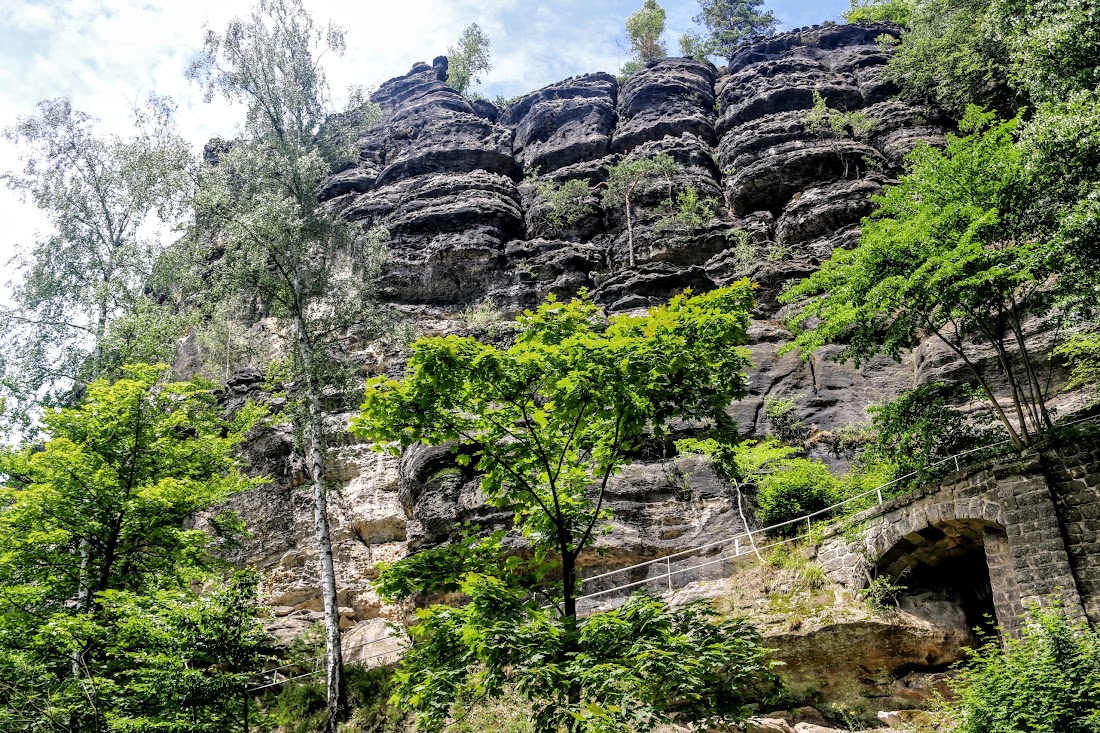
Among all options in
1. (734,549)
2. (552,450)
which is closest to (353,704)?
(734,549)

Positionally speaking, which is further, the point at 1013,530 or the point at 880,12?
the point at 880,12

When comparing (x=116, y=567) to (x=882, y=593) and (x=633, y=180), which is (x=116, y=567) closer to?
(x=882, y=593)

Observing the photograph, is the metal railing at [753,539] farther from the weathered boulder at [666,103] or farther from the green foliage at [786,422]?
the weathered boulder at [666,103]

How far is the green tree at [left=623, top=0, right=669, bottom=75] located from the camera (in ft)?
176

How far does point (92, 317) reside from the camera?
69.0 ft

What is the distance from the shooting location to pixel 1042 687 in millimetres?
9258

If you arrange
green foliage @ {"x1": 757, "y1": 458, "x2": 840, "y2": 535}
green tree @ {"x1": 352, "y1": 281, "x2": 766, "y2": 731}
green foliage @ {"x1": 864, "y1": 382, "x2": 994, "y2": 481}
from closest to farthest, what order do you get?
green tree @ {"x1": 352, "y1": 281, "x2": 766, "y2": 731} → green foliage @ {"x1": 864, "y1": 382, "x2": 994, "y2": 481} → green foliage @ {"x1": 757, "y1": 458, "x2": 840, "y2": 535}

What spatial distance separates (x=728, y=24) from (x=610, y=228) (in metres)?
29.0

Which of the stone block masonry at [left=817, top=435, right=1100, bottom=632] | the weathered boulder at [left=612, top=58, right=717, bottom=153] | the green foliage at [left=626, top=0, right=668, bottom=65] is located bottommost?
the stone block masonry at [left=817, top=435, right=1100, bottom=632]

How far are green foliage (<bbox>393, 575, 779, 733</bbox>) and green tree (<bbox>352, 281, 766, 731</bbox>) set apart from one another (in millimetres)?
22

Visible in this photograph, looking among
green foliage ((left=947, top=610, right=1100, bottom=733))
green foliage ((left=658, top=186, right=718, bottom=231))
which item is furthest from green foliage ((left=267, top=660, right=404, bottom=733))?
green foliage ((left=658, top=186, right=718, bottom=231))

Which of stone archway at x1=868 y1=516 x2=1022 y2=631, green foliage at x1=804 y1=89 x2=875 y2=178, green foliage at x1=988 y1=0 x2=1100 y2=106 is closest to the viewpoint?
stone archway at x1=868 y1=516 x2=1022 y2=631

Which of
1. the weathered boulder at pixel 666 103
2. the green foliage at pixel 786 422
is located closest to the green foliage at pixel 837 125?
the weathered boulder at pixel 666 103

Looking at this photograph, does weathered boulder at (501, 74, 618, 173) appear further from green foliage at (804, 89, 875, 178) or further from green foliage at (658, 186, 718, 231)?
green foliage at (804, 89, 875, 178)
